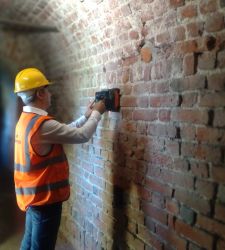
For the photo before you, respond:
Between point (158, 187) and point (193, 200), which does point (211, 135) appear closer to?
point (193, 200)

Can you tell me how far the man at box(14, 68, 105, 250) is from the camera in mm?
2098

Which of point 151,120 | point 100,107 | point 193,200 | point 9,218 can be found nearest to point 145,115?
point 151,120

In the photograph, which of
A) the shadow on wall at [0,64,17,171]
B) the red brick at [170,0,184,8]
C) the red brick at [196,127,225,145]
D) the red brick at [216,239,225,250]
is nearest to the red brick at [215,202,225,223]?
the red brick at [216,239,225,250]

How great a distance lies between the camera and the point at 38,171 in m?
2.17

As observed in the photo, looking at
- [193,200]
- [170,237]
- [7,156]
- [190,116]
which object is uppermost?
[190,116]

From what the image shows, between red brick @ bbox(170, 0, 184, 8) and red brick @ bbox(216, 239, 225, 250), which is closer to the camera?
red brick @ bbox(216, 239, 225, 250)

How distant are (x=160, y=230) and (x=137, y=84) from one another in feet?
3.40

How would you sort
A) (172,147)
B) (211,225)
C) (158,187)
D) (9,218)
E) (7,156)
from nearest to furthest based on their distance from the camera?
(211,225) < (172,147) < (158,187) < (9,218) < (7,156)

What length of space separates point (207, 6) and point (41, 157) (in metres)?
1.53

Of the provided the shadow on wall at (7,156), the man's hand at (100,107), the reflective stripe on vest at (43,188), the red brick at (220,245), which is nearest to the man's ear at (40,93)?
the man's hand at (100,107)

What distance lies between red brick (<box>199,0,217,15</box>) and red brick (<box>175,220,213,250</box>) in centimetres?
121

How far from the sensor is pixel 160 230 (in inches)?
74.4

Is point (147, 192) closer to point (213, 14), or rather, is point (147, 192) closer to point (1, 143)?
Result: point (213, 14)

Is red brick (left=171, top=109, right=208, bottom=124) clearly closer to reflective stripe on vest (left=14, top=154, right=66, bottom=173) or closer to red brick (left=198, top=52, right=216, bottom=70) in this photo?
red brick (left=198, top=52, right=216, bottom=70)
